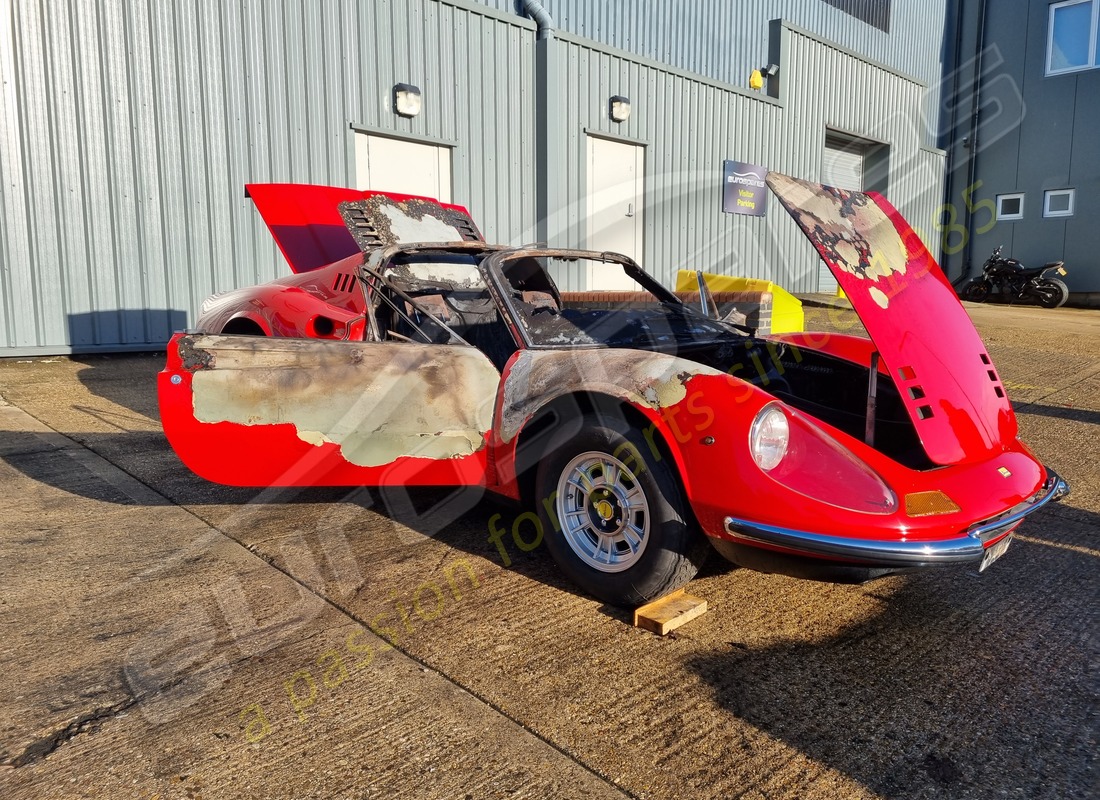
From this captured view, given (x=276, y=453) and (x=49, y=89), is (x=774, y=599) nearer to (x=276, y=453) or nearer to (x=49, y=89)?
(x=276, y=453)

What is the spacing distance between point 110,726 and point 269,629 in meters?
0.57

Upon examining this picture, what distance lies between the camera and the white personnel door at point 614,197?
11.4 metres

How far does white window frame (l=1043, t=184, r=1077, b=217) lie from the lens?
17.5m

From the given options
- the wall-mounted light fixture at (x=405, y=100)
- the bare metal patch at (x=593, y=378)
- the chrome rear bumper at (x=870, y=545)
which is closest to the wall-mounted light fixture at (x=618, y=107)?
the wall-mounted light fixture at (x=405, y=100)

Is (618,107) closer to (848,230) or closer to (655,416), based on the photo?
(848,230)

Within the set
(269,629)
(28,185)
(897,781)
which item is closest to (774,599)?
(897,781)

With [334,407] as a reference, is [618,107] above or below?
above

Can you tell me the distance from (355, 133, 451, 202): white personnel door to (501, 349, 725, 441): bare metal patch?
6.82 meters

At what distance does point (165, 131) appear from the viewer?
25.4ft

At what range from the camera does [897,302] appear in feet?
9.20

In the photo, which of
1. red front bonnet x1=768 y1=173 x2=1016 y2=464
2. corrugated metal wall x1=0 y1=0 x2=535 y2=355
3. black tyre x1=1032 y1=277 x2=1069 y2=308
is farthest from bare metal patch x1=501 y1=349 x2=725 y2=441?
black tyre x1=1032 y1=277 x2=1069 y2=308

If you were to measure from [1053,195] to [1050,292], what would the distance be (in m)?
3.17

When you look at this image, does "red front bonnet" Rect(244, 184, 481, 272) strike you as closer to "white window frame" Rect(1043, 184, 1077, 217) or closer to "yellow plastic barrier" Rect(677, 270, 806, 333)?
"yellow plastic barrier" Rect(677, 270, 806, 333)

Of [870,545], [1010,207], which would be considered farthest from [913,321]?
[1010,207]
